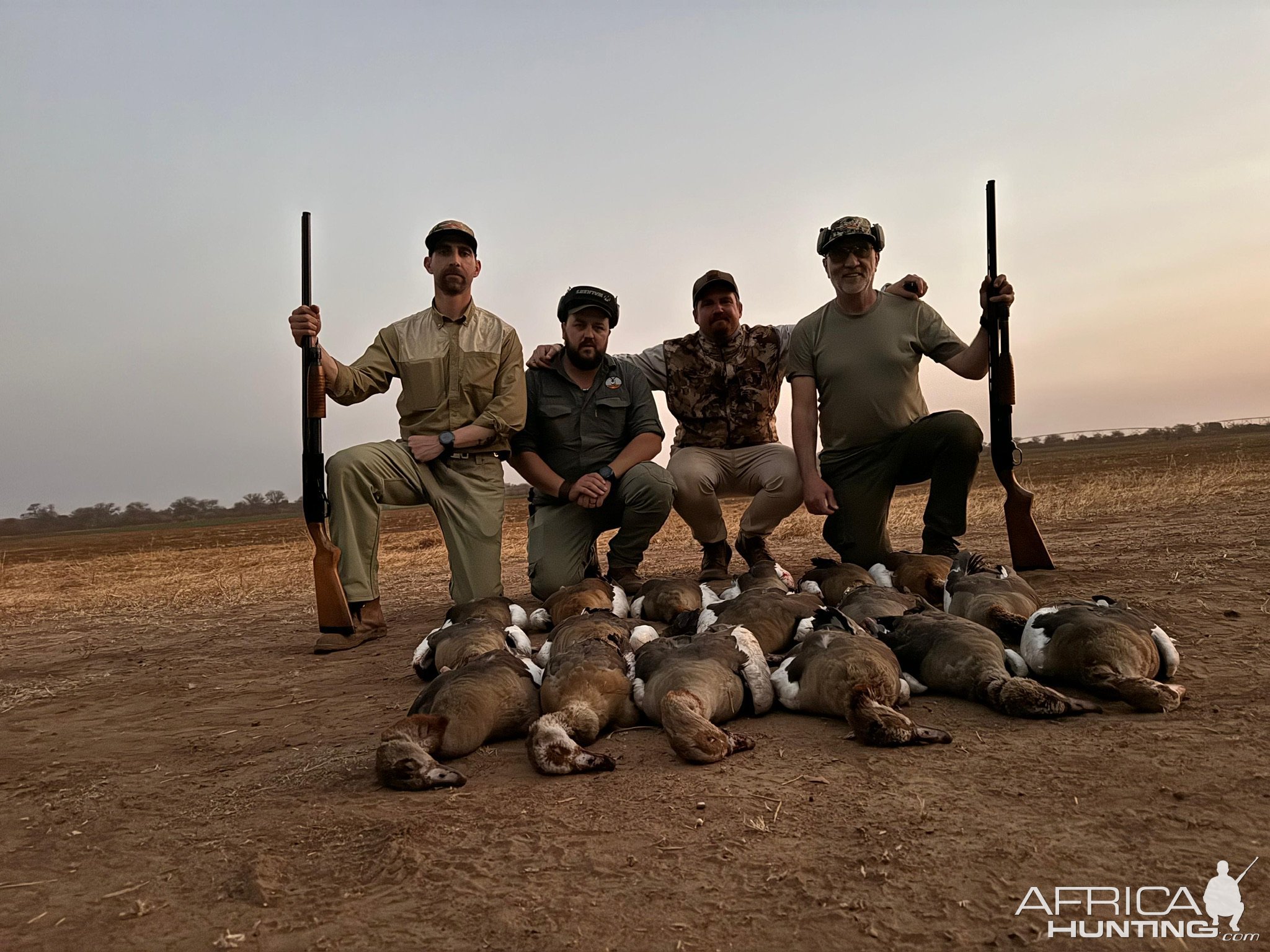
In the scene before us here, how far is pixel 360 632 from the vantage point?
7.21 metres

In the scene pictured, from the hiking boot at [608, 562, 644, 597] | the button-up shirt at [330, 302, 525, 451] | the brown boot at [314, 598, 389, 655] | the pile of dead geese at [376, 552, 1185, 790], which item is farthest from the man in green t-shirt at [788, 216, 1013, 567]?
the brown boot at [314, 598, 389, 655]

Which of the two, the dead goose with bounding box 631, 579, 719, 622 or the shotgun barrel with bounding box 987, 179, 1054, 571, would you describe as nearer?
the dead goose with bounding box 631, 579, 719, 622

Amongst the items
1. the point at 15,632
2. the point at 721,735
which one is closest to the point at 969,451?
the point at 721,735

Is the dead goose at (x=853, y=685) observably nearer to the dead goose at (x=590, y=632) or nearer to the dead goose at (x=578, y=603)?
the dead goose at (x=590, y=632)

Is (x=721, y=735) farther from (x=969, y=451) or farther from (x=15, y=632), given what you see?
(x=15, y=632)

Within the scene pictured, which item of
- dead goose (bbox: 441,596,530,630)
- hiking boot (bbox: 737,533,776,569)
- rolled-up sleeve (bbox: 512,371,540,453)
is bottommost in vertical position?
dead goose (bbox: 441,596,530,630)

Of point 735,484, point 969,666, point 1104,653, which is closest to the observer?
point 1104,653

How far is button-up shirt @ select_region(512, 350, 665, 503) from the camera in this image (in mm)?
8648

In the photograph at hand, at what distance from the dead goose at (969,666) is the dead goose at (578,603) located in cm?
250

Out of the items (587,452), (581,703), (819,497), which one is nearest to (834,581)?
(819,497)

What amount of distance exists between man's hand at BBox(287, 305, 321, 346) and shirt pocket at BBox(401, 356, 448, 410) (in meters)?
0.93

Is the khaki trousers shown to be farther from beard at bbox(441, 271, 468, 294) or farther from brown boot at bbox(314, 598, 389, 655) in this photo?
beard at bbox(441, 271, 468, 294)

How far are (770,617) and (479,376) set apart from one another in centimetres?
383

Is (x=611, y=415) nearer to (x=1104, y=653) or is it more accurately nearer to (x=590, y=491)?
(x=590, y=491)
